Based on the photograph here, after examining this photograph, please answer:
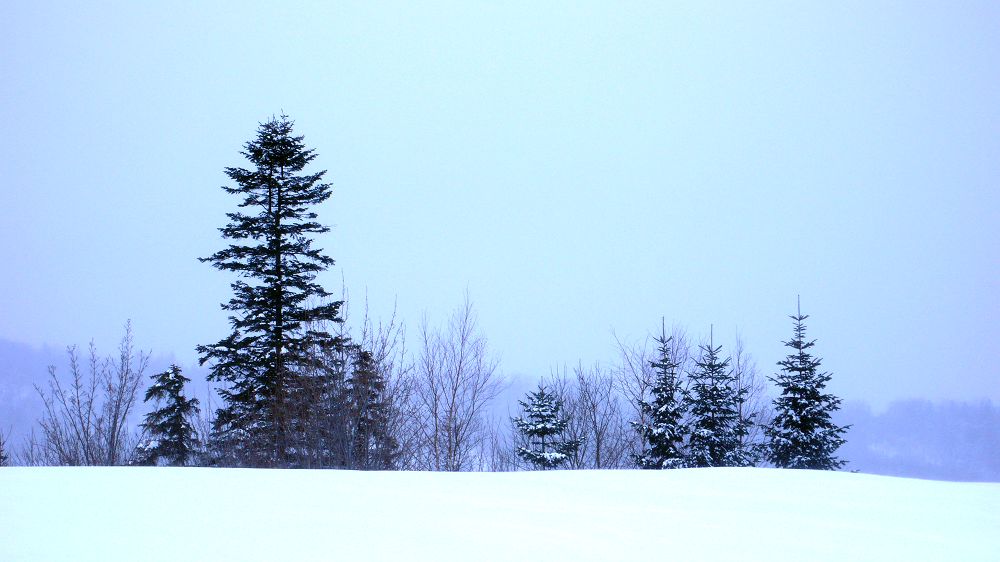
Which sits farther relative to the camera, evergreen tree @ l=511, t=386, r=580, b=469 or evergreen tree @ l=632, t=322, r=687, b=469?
evergreen tree @ l=511, t=386, r=580, b=469

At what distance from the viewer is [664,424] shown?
51.8 ft

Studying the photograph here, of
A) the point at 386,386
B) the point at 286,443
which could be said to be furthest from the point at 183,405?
the point at 386,386

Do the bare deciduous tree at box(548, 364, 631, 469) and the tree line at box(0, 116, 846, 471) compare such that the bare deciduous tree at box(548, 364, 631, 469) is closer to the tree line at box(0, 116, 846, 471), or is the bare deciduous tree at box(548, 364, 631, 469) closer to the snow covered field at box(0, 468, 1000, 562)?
the tree line at box(0, 116, 846, 471)

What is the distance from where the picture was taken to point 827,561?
2266 millimetres

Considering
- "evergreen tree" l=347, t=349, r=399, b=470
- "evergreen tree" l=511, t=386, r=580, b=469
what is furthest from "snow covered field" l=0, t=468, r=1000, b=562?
"evergreen tree" l=511, t=386, r=580, b=469

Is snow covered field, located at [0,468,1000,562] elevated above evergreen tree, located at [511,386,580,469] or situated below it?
above

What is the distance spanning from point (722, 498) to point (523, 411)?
15.9 metres

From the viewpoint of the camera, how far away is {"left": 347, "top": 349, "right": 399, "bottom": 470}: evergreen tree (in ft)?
37.5

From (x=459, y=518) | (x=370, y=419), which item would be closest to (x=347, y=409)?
(x=370, y=419)

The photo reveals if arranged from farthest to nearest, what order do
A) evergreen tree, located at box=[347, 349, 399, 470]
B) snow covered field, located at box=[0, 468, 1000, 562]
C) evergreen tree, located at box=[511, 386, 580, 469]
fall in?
1. evergreen tree, located at box=[511, 386, 580, 469]
2. evergreen tree, located at box=[347, 349, 399, 470]
3. snow covered field, located at box=[0, 468, 1000, 562]

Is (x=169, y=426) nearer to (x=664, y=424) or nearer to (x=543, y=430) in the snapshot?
(x=543, y=430)

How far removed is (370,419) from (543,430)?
25.0 feet

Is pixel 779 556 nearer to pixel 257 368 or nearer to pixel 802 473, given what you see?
pixel 802 473

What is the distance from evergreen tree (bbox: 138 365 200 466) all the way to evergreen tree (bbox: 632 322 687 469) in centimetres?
1012
